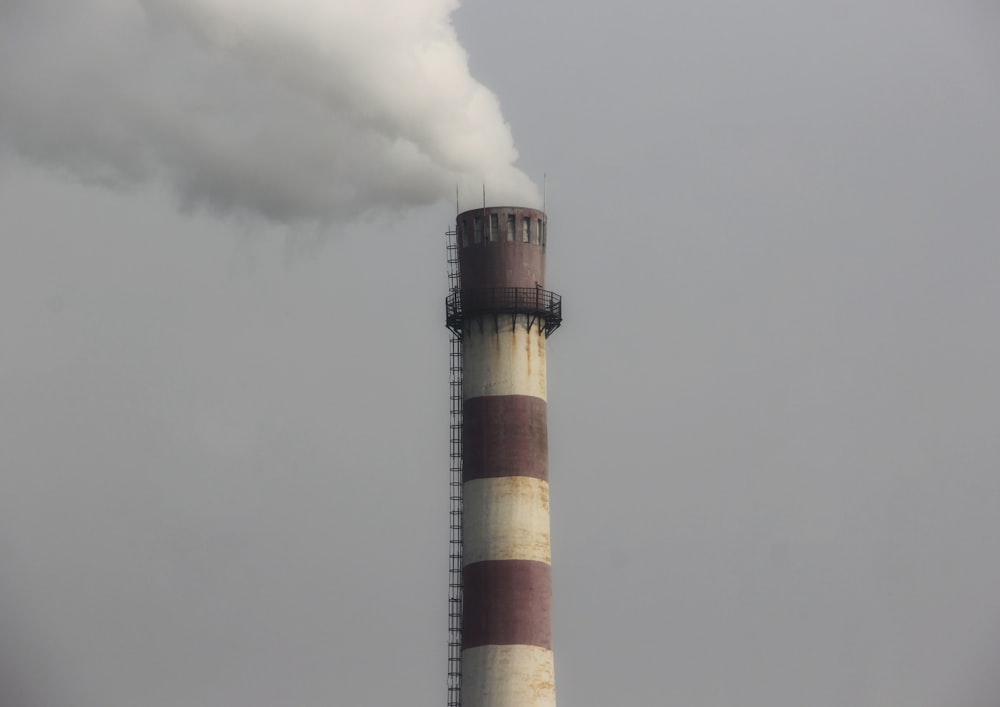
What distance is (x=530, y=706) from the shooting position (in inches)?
2349

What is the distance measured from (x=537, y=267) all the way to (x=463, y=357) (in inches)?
144

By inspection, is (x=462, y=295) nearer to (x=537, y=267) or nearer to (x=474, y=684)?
(x=537, y=267)

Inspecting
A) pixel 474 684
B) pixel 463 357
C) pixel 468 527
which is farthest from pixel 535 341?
pixel 474 684

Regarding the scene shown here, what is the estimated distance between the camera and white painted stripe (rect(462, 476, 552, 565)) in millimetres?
60812

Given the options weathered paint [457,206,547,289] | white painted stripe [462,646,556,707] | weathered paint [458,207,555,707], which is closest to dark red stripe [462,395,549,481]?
weathered paint [458,207,555,707]

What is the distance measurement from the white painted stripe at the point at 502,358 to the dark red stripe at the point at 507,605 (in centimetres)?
528

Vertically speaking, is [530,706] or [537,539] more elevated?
[537,539]

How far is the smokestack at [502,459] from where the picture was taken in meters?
60.2

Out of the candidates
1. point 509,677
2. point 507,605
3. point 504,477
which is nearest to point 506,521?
point 504,477

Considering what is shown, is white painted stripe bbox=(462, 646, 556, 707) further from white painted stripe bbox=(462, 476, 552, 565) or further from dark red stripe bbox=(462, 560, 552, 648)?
white painted stripe bbox=(462, 476, 552, 565)

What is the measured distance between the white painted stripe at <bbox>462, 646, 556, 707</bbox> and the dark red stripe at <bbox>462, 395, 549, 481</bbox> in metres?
5.26

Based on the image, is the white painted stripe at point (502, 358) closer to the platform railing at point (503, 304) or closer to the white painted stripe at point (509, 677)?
the platform railing at point (503, 304)

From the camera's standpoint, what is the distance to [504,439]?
6147 centimetres

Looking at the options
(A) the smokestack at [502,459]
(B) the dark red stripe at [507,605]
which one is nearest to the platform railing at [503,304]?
(A) the smokestack at [502,459]
